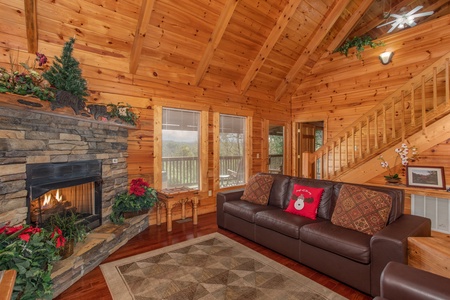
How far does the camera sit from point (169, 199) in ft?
12.7

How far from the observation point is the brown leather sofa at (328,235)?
6.82 feet

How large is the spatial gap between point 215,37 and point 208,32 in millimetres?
244

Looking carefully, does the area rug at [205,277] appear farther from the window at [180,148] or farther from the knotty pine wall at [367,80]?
the knotty pine wall at [367,80]

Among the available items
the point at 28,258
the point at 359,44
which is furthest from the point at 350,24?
the point at 28,258

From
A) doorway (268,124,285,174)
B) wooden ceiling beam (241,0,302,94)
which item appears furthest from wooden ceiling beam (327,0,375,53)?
doorway (268,124,285,174)

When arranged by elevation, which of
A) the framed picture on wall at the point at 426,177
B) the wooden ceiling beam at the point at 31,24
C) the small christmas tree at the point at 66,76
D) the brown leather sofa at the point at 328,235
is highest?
the wooden ceiling beam at the point at 31,24

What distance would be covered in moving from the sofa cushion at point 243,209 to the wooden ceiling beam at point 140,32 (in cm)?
271

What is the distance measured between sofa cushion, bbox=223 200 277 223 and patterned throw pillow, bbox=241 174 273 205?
99 mm

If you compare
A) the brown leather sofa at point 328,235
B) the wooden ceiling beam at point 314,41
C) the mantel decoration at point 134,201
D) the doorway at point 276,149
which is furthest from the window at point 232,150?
the mantel decoration at point 134,201

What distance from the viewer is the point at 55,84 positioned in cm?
255

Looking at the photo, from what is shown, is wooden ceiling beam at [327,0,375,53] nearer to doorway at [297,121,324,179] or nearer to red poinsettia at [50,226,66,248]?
doorway at [297,121,324,179]

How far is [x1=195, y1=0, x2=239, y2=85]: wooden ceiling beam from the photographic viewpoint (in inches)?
149

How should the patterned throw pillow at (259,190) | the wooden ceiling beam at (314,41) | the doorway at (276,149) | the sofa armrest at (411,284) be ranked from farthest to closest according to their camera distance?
the doorway at (276,149) < the wooden ceiling beam at (314,41) < the patterned throw pillow at (259,190) < the sofa armrest at (411,284)

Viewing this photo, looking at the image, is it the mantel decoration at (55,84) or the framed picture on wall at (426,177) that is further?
the framed picture on wall at (426,177)
